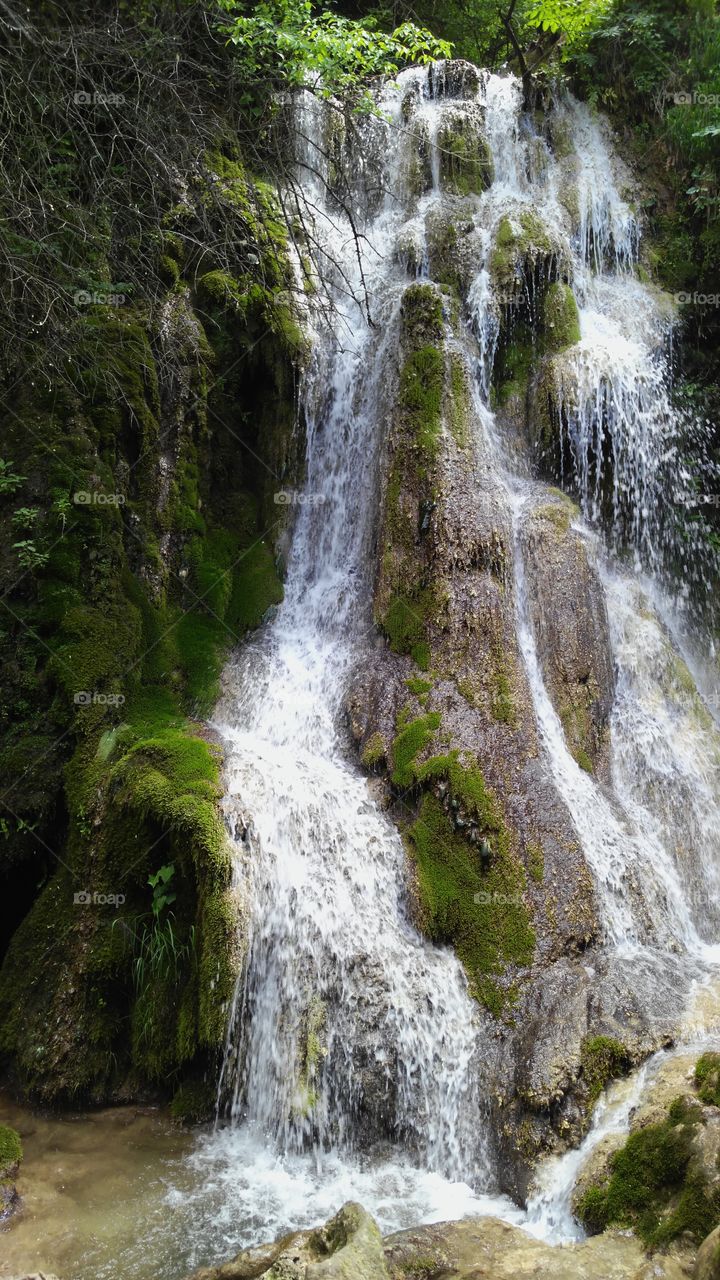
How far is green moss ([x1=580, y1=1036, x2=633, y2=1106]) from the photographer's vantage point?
15.5ft

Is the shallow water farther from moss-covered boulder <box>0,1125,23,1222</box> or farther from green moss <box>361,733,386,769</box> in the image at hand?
green moss <box>361,733,386,769</box>

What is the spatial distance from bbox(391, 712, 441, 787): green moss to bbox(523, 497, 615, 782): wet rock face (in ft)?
4.27

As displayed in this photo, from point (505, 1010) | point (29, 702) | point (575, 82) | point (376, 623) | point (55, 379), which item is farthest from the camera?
point (575, 82)

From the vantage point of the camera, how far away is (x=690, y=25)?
38.1 ft

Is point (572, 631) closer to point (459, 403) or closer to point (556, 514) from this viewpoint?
point (556, 514)

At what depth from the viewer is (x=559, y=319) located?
986cm

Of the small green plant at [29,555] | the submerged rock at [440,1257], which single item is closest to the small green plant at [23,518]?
the small green plant at [29,555]

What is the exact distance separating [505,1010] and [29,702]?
162 inches

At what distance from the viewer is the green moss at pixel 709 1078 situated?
3.69m

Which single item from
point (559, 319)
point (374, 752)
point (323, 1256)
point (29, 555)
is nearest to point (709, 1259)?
point (323, 1256)

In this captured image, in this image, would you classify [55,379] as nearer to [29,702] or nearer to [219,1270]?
[29,702]

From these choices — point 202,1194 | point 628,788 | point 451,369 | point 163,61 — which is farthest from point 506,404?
point 202,1194

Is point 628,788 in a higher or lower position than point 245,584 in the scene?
lower

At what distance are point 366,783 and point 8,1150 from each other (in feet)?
11.1
